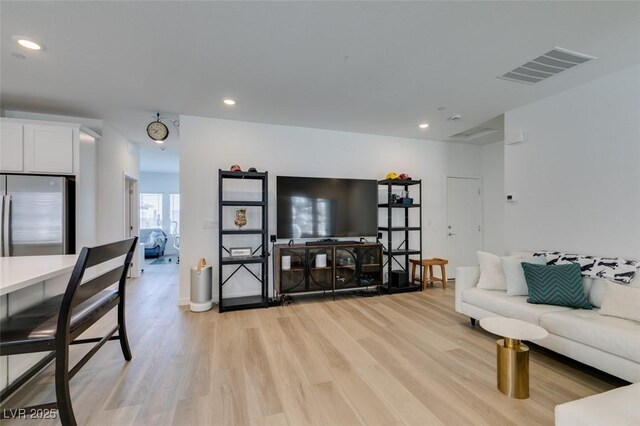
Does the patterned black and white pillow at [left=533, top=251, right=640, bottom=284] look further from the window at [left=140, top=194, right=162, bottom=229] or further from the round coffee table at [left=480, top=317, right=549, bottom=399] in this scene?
the window at [left=140, top=194, right=162, bottom=229]

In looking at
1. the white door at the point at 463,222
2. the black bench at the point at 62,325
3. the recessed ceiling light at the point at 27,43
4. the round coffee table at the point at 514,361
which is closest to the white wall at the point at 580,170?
the white door at the point at 463,222

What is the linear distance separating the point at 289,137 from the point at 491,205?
3959 millimetres

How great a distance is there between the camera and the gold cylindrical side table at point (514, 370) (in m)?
1.87

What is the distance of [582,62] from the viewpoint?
254 centimetres

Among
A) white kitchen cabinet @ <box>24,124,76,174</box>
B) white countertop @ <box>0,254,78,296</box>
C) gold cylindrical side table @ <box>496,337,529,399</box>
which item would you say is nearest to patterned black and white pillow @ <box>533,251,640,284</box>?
gold cylindrical side table @ <box>496,337,529,399</box>

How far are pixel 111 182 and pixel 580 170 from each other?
20.5 ft

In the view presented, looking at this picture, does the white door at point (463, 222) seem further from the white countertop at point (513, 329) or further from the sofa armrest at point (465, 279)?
the white countertop at point (513, 329)

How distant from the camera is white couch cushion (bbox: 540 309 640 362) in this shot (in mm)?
1863

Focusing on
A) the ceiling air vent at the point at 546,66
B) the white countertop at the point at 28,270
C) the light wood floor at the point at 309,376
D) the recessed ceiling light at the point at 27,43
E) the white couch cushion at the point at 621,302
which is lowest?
the light wood floor at the point at 309,376

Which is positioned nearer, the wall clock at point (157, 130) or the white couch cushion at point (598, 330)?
the white couch cushion at point (598, 330)

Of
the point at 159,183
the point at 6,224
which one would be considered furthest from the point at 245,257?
the point at 159,183

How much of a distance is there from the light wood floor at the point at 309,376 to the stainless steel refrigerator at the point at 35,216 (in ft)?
4.23

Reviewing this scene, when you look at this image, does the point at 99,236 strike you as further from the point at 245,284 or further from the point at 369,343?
the point at 369,343

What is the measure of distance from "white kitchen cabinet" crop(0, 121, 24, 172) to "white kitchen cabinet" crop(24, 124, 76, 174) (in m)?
0.05
